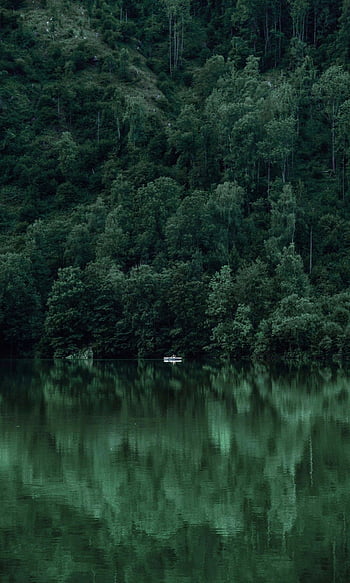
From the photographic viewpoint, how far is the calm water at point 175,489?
2583 centimetres

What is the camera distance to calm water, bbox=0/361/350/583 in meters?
25.8

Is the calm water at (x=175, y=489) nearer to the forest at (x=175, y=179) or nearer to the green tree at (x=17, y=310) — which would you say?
the forest at (x=175, y=179)

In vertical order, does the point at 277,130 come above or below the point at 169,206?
above

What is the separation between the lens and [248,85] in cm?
14025

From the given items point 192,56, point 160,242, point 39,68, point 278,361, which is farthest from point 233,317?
point 192,56

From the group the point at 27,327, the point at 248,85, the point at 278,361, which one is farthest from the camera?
the point at 248,85

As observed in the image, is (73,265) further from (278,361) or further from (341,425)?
(341,425)

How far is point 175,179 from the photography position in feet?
437

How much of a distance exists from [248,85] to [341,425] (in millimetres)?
97884

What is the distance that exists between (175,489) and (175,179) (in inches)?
3994

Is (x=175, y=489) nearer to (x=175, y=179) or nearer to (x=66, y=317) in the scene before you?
(x=66, y=317)

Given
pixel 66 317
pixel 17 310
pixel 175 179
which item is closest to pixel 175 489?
pixel 66 317

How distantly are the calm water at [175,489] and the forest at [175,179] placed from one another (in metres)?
44.5

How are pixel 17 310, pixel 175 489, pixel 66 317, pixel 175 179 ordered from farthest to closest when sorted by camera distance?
1. pixel 175 179
2. pixel 17 310
3. pixel 66 317
4. pixel 175 489
